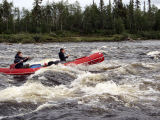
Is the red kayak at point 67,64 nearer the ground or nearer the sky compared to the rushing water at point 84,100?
nearer the sky

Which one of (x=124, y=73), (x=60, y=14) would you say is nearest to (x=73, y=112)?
(x=124, y=73)

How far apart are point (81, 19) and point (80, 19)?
0.32 m

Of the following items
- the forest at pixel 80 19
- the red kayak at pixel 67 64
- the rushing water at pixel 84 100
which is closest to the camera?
the rushing water at pixel 84 100

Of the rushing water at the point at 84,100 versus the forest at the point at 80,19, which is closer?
the rushing water at the point at 84,100

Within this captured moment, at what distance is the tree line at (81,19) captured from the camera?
64.9 m

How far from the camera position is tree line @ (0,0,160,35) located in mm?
64875

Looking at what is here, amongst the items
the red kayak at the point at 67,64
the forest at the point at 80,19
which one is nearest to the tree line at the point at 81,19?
the forest at the point at 80,19

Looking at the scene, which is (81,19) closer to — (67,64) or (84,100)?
(67,64)

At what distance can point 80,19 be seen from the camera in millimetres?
69250

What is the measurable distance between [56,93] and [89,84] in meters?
1.74

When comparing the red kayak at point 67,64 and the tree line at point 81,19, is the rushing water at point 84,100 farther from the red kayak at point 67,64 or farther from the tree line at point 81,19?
the tree line at point 81,19

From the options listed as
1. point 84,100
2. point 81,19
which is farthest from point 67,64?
point 81,19

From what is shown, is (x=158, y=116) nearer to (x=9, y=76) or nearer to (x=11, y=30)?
(x=9, y=76)

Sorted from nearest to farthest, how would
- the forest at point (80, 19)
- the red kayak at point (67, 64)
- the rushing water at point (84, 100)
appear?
1. the rushing water at point (84, 100)
2. the red kayak at point (67, 64)
3. the forest at point (80, 19)
